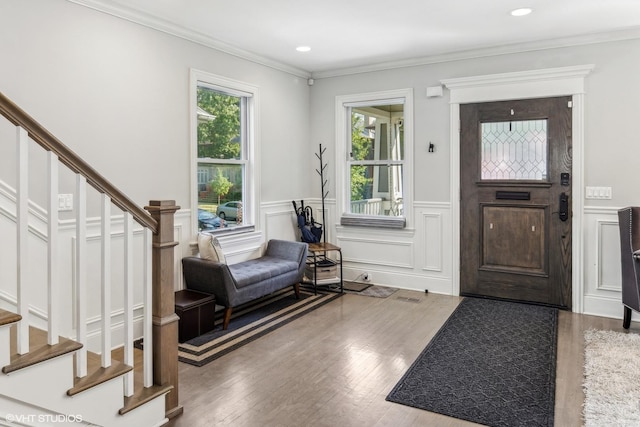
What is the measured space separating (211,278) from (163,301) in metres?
1.55

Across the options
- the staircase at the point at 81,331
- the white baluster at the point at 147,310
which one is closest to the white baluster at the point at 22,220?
the staircase at the point at 81,331

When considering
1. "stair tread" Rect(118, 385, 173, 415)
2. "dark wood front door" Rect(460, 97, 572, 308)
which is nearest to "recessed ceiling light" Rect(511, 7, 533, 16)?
"dark wood front door" Rect(460, 97, 572, 308)

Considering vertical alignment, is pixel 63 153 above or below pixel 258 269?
above

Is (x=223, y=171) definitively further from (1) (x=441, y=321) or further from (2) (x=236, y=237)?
(1) (x=441, y=321)

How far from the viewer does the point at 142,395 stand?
2289 mm

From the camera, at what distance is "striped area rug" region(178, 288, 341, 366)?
3.45 m

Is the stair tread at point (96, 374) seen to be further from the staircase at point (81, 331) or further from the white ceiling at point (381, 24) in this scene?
the white ceiling at point (381, 24)

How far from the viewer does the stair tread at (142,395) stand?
2.19m

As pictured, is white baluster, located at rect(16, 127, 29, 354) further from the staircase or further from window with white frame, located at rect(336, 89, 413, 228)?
window with white frame, located at rect(336, 89, 413, 228)

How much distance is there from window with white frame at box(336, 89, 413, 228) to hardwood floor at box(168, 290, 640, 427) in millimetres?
1443

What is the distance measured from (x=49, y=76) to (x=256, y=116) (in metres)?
2.16

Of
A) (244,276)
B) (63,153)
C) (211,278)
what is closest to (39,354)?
(63,153)

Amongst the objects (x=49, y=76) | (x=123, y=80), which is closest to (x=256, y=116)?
(x=123, y=80)

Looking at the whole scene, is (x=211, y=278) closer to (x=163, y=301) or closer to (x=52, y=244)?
(x=163, y=301)
